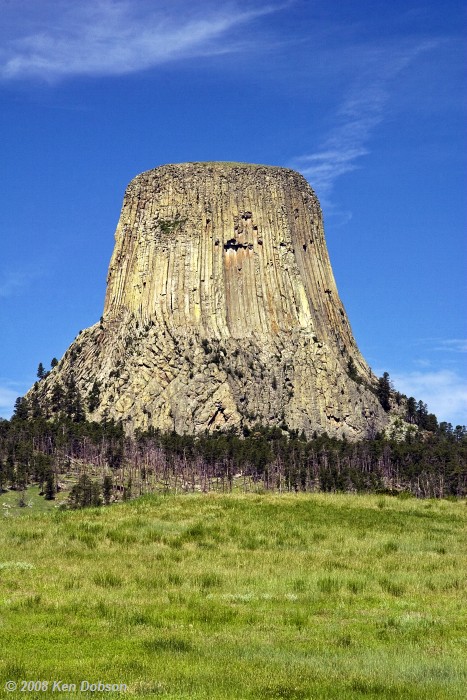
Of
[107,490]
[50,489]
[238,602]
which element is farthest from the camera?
[50,489]

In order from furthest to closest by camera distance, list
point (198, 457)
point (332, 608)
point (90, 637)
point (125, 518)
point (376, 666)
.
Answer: point (198, 457) < point (125, 518) < point (332, 608) < point (90, 637) < point (376, 666)

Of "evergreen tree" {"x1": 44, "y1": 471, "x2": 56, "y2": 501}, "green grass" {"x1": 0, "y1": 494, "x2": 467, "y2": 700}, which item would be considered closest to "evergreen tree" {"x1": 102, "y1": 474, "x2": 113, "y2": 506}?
"evergreen tree" {"x1": 44, "y1": 471, "x2": 56, "y2": 501}

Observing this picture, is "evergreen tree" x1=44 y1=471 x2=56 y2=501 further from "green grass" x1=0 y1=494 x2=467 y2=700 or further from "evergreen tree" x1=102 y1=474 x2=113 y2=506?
"green grass" x1=0 y1=494 x2=467 y2=700

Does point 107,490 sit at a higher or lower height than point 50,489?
lower

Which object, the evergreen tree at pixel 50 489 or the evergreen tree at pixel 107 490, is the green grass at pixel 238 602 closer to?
the evergreen tree at pixel 107 490

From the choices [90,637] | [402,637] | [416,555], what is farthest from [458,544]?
[90,637]

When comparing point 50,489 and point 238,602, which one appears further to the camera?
point 50,489

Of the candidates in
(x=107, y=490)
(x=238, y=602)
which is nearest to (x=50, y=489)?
(x=107, y=490)

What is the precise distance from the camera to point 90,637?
19.5 metres

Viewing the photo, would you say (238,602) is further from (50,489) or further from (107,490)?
(50,489)

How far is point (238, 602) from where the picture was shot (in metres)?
23.9

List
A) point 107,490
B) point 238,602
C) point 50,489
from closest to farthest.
A: 1. point 238,602
2. point 107,490
3. point 50,489

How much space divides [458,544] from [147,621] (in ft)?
53.0

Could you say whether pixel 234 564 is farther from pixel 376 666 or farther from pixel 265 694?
pixel 265 694
